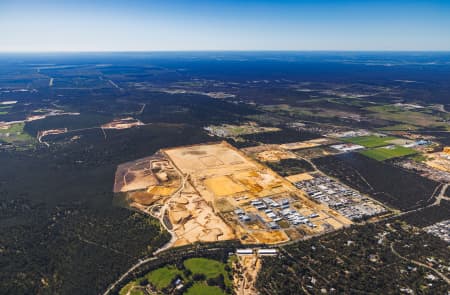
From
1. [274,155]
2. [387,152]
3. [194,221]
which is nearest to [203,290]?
[194,221]

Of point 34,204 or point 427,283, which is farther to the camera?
point 34,204

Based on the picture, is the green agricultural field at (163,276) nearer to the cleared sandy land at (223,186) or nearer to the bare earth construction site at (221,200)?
the bare earth construction site at (221,200)

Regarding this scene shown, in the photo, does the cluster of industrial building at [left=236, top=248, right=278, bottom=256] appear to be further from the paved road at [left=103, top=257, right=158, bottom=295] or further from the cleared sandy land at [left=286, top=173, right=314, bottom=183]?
Result: the cleared sandy land at [left=286, top=173, right=314, bottom=183]

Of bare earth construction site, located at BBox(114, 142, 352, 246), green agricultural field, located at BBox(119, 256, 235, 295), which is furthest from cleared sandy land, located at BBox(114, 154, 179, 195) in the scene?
green agricultural field, located at BBox(119, 256, 235, 295)

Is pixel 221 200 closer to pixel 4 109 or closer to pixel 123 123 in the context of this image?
pixel 123 123

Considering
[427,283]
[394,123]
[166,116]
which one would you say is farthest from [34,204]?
[394,123]

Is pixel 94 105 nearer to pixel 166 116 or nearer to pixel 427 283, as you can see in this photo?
pixel 166 116
